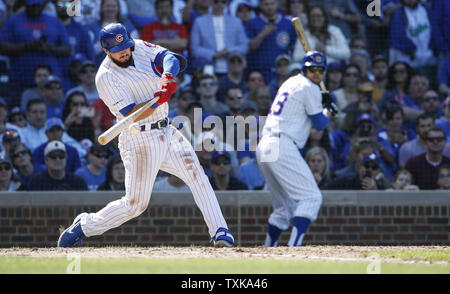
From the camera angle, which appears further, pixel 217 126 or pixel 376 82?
pixel 376 82

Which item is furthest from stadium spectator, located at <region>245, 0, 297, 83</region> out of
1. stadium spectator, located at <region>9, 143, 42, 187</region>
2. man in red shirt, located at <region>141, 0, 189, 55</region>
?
stadium spectator, located at <region>9, 143, 42, 187</region>

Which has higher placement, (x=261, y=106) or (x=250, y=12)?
(x=250, y=12)

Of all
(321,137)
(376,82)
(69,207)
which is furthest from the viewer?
(376,82)

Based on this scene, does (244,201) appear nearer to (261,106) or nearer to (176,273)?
(261,106)

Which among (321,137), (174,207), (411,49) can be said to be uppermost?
(411,49)

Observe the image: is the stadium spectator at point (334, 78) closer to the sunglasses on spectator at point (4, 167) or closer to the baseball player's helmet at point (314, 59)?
the baseball player's helmet at point (314, 59)
